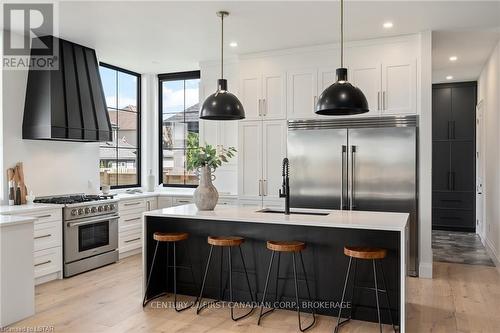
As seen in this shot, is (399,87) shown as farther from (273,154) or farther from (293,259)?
(293,259)

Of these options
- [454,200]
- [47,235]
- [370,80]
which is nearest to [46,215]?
[47,235]

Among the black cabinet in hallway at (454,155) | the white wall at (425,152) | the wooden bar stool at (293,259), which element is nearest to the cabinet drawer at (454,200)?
the black cabinet in hallway at (454,155)

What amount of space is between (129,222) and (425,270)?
4.03 m

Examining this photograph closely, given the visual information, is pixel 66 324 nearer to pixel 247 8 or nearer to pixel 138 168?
pixel 247 8

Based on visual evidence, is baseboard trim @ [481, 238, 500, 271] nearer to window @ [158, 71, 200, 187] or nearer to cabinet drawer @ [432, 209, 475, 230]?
cabinet drawer @ [432, 209, 475, 230]

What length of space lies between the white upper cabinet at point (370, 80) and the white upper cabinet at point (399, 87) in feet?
0.19

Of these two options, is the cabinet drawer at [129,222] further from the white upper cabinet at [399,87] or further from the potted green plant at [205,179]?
the white upper cabinet at [399,87]

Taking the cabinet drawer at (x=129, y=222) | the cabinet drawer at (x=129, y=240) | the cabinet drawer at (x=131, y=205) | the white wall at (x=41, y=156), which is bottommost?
the cabinet drawer at (x=129, y=240)

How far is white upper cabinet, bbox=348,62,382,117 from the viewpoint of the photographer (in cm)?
519

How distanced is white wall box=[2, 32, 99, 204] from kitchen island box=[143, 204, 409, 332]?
1.90 meters

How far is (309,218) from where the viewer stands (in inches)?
142

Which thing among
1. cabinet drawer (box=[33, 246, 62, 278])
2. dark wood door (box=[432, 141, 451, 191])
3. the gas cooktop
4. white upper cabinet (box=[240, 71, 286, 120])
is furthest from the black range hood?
dark wood door (box=[432, 141, 451, 191])

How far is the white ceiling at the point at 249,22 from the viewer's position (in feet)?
13.6

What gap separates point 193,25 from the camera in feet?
15.7
